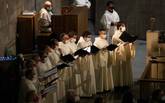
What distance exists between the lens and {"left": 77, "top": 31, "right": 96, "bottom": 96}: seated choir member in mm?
17906

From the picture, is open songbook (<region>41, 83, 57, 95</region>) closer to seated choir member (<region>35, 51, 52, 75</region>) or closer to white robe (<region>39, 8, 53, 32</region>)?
seated choir member (<region>35, 51, 52, 75</region>)

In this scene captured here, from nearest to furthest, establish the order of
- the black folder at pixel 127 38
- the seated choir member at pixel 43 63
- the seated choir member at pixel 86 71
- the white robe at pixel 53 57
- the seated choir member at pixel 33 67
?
the seated choir member at pixel 33 67 < the seated choir member at pixel 43 63 < the white robe at pixel 53 57 < the seated choir member at pixel 86 71 < the black folder at pixel 127 38

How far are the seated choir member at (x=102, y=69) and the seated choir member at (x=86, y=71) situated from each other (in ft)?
1.01

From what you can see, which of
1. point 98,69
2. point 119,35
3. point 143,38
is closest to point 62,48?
point 98,69

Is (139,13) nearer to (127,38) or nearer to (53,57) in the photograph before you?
(127,38)

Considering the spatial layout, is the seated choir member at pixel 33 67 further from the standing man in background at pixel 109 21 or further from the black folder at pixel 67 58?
the standing man in background at pixel 109 21

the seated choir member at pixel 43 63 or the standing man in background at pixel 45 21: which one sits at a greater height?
the standing man in background at pixel 45 21

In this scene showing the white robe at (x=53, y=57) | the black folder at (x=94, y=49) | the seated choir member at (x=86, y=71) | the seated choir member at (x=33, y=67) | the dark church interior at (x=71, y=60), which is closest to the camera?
the seated choir member at (x=33, y=67)

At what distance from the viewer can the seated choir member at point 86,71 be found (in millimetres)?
17906

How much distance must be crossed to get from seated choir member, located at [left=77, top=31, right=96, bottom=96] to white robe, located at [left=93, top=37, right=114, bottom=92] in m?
0.30

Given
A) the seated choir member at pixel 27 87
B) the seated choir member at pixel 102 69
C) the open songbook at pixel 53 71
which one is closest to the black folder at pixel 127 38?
the seated choir member at pixel 102 69

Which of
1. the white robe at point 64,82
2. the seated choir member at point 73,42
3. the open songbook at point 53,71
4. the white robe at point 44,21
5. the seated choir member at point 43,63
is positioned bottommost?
the white robe at point 64,82

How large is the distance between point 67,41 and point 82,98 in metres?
1.71

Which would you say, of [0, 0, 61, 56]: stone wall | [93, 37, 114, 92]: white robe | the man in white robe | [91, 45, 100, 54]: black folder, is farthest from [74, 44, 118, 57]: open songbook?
[0, 0, 61, 56]: stone wall
